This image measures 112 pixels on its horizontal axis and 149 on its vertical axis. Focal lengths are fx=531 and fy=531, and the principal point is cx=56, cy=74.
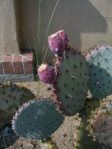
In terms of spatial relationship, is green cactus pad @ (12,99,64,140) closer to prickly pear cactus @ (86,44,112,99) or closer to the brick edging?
prickly pear cactus @ (86,44,112,99)

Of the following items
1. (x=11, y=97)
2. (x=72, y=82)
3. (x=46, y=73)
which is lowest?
(x=11, y=97)

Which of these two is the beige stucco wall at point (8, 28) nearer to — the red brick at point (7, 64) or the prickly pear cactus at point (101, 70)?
the red brick at point (7, 64)

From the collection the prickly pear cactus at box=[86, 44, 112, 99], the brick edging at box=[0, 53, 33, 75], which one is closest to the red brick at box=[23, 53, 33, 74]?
the brick edging at box=[0, 53, 33, 75]

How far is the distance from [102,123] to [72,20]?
2645 millimetres

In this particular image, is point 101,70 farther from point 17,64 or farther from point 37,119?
point 17,64

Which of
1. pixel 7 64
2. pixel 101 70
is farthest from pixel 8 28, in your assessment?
pixel 101 70

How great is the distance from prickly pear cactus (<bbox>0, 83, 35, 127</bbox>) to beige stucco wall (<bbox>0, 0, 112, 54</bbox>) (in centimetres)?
195

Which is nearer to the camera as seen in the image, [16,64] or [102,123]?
[102,123]

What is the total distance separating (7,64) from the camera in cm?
526

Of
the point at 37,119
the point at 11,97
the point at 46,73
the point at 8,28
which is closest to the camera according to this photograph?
the point at 46,73

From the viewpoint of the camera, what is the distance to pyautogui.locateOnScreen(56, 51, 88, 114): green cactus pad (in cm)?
289

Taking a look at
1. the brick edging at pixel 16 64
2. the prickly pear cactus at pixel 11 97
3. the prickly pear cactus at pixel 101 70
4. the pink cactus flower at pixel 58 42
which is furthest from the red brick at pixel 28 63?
the pink cactus flower at pixel 58 42

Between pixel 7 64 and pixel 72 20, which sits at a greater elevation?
pixel 72 20

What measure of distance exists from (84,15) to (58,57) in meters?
2.46
